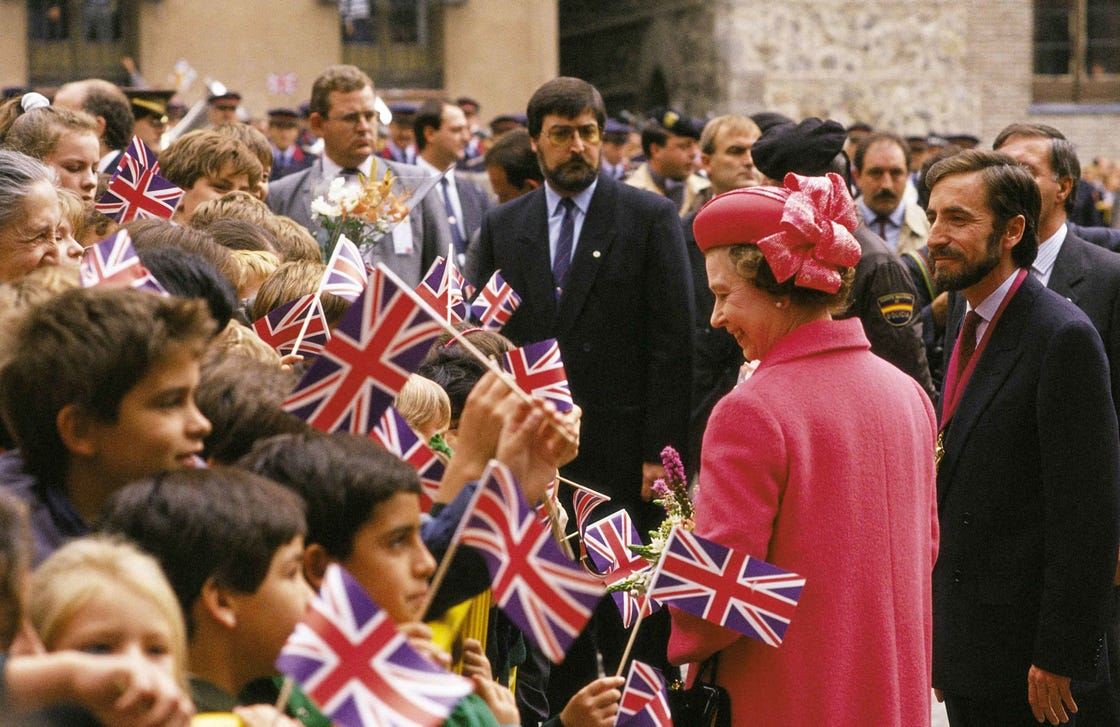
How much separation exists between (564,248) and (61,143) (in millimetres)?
2021

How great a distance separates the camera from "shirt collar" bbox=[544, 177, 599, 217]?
658cm

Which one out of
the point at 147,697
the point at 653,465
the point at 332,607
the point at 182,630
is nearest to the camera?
the point at 147,697

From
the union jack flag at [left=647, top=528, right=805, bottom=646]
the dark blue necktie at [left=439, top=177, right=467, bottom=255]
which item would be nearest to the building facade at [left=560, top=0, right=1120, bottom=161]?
the dark blue necktie at [left=439, top=177, right=467, bottom=255]

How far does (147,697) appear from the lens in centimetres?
195

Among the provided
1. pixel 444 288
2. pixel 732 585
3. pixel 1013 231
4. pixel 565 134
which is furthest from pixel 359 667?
pixel 565 134

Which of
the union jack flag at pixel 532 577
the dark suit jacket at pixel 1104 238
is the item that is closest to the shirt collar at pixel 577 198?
the dark suit jacket at pixel 1104 238

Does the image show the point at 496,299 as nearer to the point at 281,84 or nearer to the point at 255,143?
the point at 255,143

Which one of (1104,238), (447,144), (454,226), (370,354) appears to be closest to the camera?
(370,354)

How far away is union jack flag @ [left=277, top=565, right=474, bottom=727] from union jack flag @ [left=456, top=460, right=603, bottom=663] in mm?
381

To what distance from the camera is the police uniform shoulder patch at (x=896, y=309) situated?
5719 mm

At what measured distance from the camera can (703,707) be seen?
3.50 metres

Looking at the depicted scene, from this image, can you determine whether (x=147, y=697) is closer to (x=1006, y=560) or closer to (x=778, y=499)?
(x=778, y=499)

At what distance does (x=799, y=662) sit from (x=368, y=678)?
138 centimetres

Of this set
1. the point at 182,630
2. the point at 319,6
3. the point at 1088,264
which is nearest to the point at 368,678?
the point at 182,630
